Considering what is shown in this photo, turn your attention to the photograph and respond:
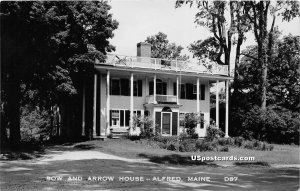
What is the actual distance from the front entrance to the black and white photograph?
3.4 inches

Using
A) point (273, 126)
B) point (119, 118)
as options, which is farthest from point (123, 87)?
point (273, 126)

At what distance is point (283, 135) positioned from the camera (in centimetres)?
3397

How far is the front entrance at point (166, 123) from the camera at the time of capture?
3272cm

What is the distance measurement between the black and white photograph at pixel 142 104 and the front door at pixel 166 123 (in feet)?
0.28

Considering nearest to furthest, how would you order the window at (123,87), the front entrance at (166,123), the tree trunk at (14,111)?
the tree trunk at (14,111)
the window at (123,87)
the front entrance at (166,123)

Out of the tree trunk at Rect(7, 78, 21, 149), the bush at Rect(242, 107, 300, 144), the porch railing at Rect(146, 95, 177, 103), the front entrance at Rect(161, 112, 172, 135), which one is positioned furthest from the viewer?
the bush at Rect(242, 107, 300, 144)

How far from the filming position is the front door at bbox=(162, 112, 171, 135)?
3274cm

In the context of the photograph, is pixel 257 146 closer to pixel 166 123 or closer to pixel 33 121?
pixel 166 123

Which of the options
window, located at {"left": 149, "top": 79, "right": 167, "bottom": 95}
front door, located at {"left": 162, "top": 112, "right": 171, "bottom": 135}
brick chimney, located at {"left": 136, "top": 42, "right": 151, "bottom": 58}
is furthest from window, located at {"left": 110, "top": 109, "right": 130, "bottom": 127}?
brick chimney, located at {"left": 136, "top": 42, "right": 151, "bottom": 58}

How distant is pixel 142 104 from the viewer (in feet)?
110

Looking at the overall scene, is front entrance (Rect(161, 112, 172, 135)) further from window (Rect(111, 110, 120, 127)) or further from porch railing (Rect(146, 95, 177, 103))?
window (Rect(111, 110, 120, 127))

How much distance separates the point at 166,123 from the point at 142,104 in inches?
105

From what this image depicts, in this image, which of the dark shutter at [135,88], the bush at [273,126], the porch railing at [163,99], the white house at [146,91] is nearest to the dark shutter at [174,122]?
the white house at [146,91]

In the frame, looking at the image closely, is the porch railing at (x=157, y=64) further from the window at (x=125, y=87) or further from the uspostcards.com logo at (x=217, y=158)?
the uspostcards.com logo at (x=217, y=158)
